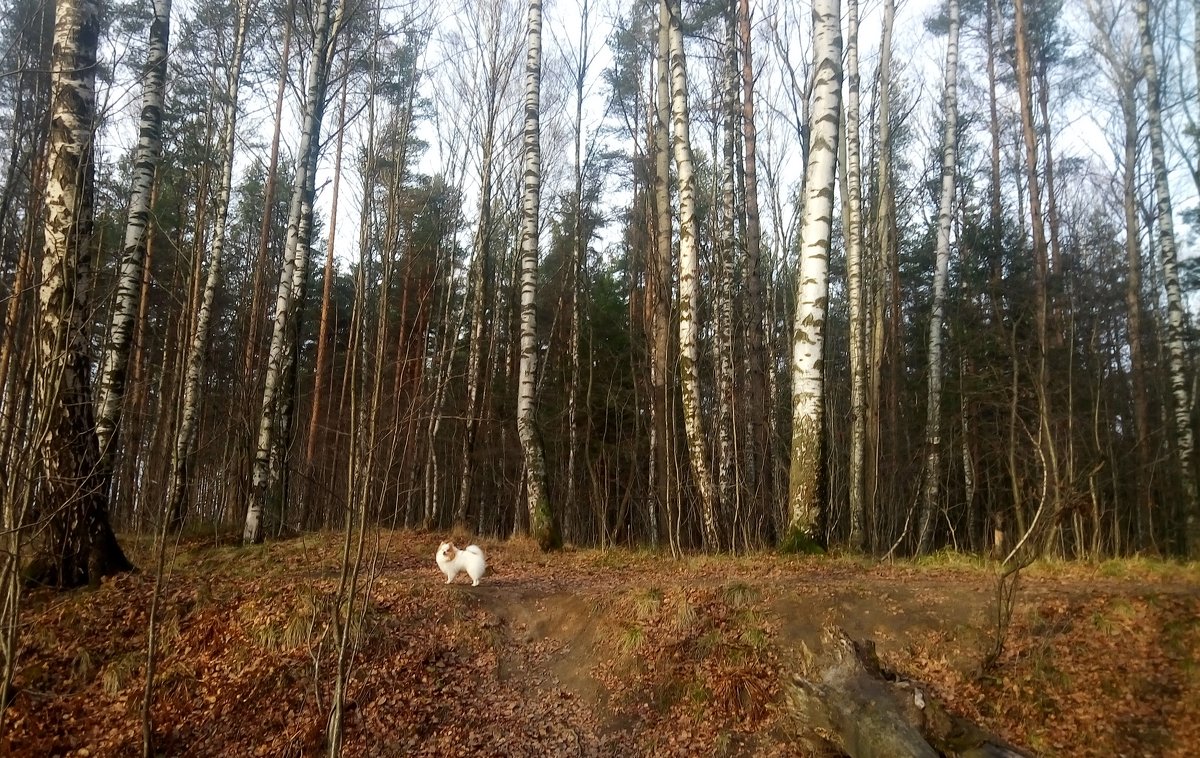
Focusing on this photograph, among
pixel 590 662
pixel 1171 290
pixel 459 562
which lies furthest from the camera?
pixel 1171 290

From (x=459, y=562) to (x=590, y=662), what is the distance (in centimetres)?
188

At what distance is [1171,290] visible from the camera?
37.9ft

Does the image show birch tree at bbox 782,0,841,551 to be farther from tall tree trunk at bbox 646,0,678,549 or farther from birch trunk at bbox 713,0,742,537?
tall tree trunk at bbox 646,0,678,549

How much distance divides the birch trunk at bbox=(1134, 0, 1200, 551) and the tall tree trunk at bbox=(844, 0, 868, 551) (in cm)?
439

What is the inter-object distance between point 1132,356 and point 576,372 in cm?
1204

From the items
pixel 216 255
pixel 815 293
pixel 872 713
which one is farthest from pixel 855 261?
pixel 216 255

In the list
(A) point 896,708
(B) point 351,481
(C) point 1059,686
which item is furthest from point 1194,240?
(B) point 351,481

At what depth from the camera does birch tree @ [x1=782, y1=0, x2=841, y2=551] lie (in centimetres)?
780

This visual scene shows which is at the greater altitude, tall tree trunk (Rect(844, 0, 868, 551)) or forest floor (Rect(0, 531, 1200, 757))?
tall tree trunk (Rect(844, 0, 868, 551))

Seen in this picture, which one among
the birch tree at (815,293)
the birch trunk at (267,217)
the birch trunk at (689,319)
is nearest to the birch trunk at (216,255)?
the birch trunk at (267,217)

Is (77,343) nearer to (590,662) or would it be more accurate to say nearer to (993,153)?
(590,662)

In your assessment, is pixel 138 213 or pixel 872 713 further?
pixel 138 213

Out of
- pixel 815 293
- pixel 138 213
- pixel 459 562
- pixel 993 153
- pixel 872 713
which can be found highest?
pixel 993 153

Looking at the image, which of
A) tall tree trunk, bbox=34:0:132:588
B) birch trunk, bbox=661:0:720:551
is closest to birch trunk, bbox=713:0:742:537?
birch trunk, bbox=661:0:720:551
